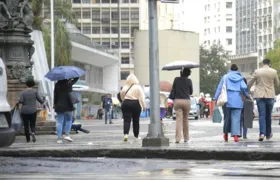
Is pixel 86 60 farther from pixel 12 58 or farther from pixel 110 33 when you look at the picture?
pixel 12 58

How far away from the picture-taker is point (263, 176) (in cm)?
1102

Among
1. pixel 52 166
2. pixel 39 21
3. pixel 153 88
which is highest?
pixel 39 21

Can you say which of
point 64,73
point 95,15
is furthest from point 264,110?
point 95,15

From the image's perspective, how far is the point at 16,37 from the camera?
944 inches

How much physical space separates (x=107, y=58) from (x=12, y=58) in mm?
67592

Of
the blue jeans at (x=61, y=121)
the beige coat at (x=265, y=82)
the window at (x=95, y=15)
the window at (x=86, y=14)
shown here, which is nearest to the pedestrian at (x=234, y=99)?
the beige coat at (x=265, y=82)

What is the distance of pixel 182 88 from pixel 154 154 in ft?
10.8

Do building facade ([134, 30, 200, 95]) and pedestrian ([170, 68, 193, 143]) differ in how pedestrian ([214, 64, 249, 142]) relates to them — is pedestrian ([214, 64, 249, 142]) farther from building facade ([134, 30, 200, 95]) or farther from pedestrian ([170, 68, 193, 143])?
building facade ([134, 30, 200, 95])

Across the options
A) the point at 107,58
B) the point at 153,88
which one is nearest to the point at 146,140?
the point at 153,88

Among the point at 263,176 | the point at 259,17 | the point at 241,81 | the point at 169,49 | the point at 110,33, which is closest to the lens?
the point at 263,176

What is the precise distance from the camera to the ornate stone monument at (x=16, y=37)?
23672mm

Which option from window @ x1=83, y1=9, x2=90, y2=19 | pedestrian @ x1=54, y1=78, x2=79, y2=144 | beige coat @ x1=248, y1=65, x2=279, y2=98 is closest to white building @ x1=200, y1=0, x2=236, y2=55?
window @ x1=83, y1=9, x2=90, y2=19

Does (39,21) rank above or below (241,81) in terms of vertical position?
above

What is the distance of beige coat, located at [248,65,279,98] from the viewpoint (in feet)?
60.0
